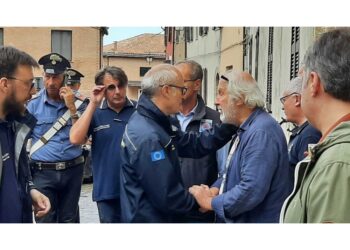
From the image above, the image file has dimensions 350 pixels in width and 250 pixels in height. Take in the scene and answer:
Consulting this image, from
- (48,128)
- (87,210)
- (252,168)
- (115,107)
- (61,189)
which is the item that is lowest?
(87,210)

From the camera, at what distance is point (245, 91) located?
2.36 m

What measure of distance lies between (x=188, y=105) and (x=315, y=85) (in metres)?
1.96

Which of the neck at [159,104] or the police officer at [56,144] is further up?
the neck at [159,104]

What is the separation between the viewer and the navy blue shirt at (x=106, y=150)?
10.4 ft

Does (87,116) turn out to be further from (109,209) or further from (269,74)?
(269,74)

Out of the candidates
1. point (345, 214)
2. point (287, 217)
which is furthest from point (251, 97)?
point (345, 214)

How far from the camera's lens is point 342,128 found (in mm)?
1243

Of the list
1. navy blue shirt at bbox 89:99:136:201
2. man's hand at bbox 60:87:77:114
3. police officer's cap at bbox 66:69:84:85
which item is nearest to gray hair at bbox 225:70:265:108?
navy blue shirt at bbox 89:99:136:201

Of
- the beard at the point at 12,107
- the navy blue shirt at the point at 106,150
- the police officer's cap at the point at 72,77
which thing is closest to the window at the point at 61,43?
the police officer's cap at the point at 72,77

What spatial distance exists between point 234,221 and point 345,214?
3.59ft

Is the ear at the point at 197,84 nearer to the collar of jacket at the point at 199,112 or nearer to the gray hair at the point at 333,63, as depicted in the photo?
the collar of jacket at the point at 199,112


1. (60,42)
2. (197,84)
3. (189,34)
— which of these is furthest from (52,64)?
(189,34)

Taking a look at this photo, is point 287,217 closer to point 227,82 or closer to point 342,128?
point 342,128

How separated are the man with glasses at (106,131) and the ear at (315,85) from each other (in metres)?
1.94
